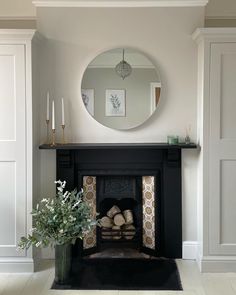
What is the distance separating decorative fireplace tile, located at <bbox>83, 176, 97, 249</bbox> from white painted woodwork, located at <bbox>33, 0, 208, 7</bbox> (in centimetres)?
157

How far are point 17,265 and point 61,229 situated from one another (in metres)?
0.64

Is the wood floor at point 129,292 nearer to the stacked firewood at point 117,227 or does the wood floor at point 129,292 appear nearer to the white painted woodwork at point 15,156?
the white painted woodwork at point 15,156

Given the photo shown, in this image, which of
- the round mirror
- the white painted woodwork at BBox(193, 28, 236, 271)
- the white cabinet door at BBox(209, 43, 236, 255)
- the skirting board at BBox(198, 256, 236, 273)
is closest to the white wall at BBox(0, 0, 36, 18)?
the round mirror

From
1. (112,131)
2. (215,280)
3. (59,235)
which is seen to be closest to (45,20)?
(112,131)

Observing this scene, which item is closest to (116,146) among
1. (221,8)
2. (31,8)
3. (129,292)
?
(129,292)

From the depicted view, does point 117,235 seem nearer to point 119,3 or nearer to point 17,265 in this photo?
point 17,265

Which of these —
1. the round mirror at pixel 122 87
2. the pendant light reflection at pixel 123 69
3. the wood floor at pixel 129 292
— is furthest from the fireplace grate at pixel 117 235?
the pendant light reflection at pixel 123 69

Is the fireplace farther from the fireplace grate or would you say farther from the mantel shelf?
the mantel shelf

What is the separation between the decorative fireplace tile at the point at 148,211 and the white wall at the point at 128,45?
0.35 metres

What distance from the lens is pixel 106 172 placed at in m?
3.81

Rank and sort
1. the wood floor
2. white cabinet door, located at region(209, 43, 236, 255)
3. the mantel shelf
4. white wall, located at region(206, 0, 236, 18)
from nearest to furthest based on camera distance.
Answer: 1. the wood floor
2. white cabinet door, located at region(209, 43, 236, 255)
3. the mantel shelf
4. white wall, located at region(206, 0, 236, 18)

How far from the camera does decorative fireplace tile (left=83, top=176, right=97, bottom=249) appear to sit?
3.89 metres

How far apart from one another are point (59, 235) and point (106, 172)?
0.81 m

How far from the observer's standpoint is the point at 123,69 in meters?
3.73
